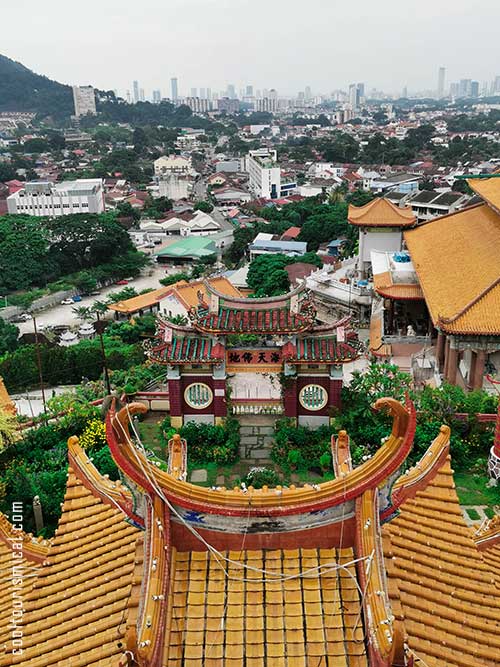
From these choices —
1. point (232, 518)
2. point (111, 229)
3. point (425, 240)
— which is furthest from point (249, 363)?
point (111, 229)

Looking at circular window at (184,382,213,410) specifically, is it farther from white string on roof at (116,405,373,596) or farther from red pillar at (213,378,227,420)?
white string on roof at (116,405,373,596)

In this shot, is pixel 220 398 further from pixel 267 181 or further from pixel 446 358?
pixel 267 181

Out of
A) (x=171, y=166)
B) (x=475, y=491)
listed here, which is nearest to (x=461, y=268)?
(x=475, y=491)

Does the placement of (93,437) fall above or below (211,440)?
above

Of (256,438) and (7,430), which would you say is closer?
(7,430)

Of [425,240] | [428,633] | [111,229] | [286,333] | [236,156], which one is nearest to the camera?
[428,633]

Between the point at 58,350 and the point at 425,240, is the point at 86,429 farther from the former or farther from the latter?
the point at 425,240

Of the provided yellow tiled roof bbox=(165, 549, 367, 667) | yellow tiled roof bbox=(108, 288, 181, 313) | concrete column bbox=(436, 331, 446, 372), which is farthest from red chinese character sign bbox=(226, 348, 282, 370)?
yellow tiled roof bbox=(108, 288, 181, 313)

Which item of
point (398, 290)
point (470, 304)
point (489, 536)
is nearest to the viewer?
point (489, 536)
